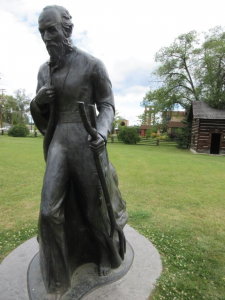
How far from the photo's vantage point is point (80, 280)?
2367 millimetres

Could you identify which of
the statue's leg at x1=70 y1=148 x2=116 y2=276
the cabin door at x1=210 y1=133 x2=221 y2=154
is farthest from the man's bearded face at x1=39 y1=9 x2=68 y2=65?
the cabin door at x1=210 y1=133 x2=221 y2=154

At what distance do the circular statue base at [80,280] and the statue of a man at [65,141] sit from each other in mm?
131

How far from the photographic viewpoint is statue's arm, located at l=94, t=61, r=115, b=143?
2156 millimetres

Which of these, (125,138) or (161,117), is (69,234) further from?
(161,117)

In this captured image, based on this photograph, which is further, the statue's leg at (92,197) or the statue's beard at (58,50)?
the statue's leg at (92,197)

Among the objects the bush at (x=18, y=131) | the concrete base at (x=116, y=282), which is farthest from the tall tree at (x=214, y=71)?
the bush at (x=18, y=131)

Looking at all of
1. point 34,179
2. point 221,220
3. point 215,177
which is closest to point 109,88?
point 221,220

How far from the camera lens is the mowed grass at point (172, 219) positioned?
108 inches

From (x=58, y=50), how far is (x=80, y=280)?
7.76 ft

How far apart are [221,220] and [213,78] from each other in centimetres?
1903

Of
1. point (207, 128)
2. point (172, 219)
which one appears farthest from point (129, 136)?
point (172, 219)

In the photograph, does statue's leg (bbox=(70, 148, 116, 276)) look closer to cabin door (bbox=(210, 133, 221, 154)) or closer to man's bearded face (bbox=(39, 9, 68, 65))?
man's bearded face (bbox=(39, 9, 68, 65))

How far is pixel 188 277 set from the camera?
281 cm

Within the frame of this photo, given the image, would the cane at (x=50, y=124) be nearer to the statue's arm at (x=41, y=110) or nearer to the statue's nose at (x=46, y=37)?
the statue's arm at (x=41, y=110)
